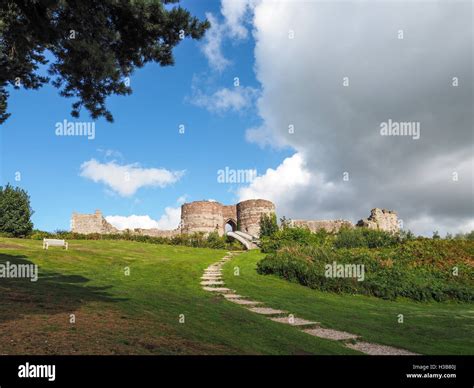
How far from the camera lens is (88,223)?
1703 inches

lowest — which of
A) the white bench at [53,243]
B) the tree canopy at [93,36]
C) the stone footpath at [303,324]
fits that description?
the stone footpath at [303,324]

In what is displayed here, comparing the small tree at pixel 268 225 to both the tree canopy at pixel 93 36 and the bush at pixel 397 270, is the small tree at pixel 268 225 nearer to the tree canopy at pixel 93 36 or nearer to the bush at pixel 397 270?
the bush at pixel 397 270

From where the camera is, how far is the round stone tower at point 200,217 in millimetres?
46906

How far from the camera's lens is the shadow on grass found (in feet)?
24.6

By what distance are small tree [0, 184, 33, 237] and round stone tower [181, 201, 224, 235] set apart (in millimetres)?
18121

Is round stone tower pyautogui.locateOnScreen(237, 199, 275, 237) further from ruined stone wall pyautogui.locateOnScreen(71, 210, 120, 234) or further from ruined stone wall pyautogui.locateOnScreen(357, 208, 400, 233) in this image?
ruined stone wall pyautogui.locateOnScreen(71, 210, 120, 234)

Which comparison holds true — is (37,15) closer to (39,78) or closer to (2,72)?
(2,72)

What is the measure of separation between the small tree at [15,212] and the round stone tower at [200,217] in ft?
59.5

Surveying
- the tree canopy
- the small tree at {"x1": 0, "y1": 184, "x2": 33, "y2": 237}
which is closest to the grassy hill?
the tree canopy

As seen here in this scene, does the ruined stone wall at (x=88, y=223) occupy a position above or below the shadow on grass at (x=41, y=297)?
above

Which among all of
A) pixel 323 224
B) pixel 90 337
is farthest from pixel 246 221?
pixel 90 337

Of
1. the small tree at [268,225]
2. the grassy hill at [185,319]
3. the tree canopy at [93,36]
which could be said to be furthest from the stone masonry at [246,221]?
the tree canopy at [93,36]

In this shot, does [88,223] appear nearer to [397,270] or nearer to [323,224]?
[323,224]
